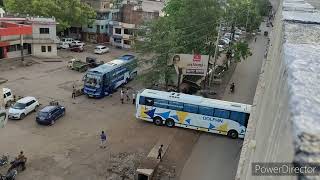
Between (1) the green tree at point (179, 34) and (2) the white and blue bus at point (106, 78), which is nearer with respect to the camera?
(1) the green tree at point (179, 34)

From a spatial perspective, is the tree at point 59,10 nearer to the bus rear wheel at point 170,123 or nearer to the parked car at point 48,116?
the parked car at point 48,116

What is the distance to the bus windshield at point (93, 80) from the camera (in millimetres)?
24844

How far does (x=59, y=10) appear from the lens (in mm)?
38812

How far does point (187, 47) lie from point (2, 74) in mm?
14965

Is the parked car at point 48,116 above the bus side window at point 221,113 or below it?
below

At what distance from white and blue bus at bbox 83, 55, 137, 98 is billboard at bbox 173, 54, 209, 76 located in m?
5.67

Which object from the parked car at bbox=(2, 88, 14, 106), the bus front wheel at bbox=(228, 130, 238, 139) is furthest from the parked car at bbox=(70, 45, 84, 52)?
the bus front wheel at bbox=(228, 130, 238, 139)

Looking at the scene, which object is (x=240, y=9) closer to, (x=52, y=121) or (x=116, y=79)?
(x=116, y=79)

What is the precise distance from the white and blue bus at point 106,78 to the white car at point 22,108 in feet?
14.0

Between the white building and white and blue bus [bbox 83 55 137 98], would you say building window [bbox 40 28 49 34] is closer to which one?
the white building

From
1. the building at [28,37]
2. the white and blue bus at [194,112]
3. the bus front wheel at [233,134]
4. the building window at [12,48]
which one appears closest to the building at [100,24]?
the building at [28,37]

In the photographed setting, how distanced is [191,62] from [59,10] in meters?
21.9

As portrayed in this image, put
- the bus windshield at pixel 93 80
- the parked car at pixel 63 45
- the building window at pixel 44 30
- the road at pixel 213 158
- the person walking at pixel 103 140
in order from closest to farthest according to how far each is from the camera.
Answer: the road at pixel 213 158 < the person walking at pixel 103 140 < the bus windshield at pixel 93 80 < the building window at pixel 44 30 < the parked car at pixel 63 45

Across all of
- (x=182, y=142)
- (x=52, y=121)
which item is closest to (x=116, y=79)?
(x=52, y=121)
